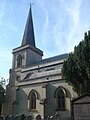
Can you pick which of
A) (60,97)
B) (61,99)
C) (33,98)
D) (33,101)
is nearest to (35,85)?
(33,98)

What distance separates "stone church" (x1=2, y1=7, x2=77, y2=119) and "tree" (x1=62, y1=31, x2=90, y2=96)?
322cm

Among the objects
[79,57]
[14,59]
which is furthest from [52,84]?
[14,59]

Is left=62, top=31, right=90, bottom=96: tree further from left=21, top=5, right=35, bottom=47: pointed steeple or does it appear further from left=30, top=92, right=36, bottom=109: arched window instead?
left=21, top=5, right=35, bottom=47: pointed steeple

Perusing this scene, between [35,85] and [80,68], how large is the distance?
34.7 feet

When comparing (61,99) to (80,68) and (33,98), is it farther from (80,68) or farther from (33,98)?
(80,68)

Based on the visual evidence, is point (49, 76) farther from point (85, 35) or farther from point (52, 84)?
point (85, 35)

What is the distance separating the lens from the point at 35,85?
29.5 m

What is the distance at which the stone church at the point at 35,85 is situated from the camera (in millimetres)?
25828

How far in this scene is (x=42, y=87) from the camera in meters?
27.5

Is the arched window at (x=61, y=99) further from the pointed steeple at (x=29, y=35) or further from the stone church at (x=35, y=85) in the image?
the pointed steeple at (x=29, y=35)

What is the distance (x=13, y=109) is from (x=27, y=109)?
3.37m

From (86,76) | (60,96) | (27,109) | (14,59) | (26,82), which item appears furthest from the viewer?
(14,59)

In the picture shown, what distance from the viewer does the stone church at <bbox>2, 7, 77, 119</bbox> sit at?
25828mm

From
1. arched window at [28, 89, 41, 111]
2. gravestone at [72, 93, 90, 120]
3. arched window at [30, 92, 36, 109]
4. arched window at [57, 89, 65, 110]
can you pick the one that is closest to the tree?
arched window at [57, 89, 65, 110]
